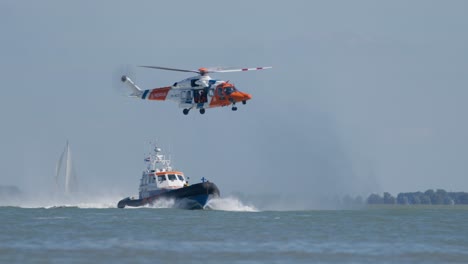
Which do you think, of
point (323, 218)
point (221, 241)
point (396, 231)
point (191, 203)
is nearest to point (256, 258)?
A: point (221, 241)

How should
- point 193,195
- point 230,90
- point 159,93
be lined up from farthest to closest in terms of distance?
point 193,195, point 159,93, point 230,90

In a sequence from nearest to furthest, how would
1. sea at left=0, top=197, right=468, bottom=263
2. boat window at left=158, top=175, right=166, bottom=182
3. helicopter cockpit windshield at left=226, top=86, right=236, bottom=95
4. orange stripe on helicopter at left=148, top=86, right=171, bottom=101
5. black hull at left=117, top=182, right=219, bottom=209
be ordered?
sea at left=0, top=197, right=468, bottom=263 → helicopter cockpit windshield at left=226, top=86, right=236, bottom=95 → orange stripe on helicopter at left=148, top=86, right=171, bottom=101 → black hull at left=117, top=182, right=219, bottom=209 → boat window at left=158, top=175, right=166, bottom=182

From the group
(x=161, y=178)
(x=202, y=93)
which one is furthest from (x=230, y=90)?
(x=161, y=178)

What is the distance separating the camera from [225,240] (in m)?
48.1

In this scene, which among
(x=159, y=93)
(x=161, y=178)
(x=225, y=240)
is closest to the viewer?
(x=225, y=240)

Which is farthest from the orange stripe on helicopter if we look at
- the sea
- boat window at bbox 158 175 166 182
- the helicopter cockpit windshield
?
the sea

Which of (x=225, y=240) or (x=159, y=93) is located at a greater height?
(x=159, y=93)

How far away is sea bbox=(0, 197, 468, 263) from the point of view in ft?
134

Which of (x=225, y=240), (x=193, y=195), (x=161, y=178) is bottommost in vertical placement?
(x=225, y=240)

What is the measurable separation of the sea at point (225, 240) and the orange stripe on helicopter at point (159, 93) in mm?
9924

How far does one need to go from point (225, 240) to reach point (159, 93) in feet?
89.6

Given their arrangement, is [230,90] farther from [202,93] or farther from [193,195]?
[193,195]

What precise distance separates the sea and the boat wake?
8.70 metres

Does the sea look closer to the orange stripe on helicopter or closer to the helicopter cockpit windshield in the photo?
the helicopter cockpit windshield
